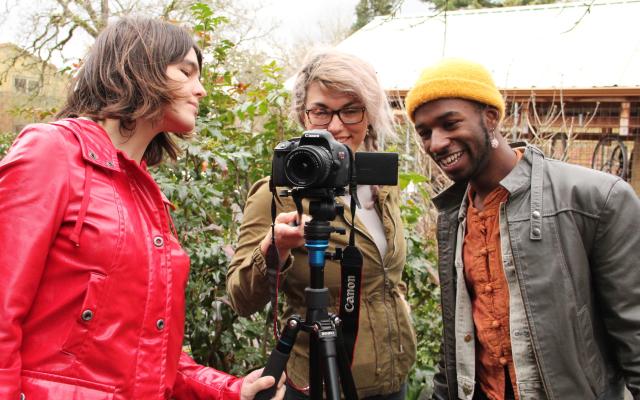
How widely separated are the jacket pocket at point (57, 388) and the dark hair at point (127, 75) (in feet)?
2.17

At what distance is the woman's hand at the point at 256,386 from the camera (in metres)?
1.58

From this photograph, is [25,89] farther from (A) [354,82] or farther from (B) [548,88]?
(A) [354,82]

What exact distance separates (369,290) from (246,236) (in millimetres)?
454

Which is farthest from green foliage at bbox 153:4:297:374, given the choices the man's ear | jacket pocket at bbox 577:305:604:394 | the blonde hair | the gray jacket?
jacket pocket at bbox 577:305:604:394

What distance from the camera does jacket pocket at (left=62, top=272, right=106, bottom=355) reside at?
4.26ft

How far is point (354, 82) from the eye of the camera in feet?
6.56

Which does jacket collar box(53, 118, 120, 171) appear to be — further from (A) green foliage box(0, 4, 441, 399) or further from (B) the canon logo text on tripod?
(A) green foliage box(0, 4, 441, 399)

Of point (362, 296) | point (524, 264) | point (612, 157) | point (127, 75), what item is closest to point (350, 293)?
point (362, 296)

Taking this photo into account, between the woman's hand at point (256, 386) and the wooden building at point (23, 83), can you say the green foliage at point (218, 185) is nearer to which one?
the woman's hand at point (256, 386)

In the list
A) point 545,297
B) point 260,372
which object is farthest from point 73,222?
point 545,297

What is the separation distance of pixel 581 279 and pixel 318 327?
764 millimetres

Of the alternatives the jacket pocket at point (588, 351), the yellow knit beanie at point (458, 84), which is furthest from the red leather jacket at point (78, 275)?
the jacket pocket at point (588, 351)

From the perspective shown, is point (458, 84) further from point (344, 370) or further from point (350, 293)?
point (344, 370)

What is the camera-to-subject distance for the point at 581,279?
5.32 feet
